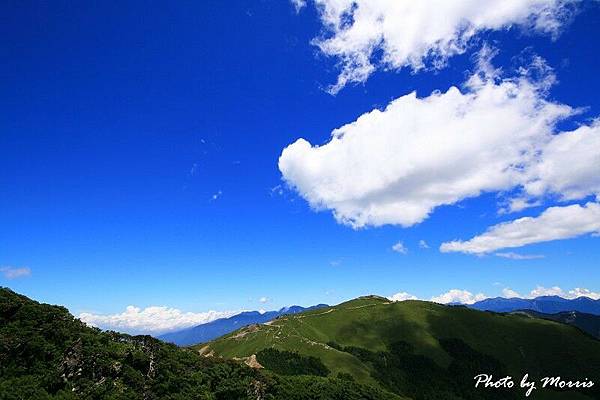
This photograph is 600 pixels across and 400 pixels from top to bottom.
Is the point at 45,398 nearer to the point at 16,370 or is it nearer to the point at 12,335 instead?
the point at 16,370

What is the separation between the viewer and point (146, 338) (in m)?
88.7

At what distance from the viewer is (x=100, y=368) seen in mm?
68438

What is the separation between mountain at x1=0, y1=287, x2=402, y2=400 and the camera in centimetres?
6150

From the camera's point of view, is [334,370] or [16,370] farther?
[334,370]

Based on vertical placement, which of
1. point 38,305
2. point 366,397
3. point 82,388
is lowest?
point 366,397

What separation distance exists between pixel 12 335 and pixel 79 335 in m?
10.4

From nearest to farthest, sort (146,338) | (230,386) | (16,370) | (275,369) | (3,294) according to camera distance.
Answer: (16,370), (3,294), (230,386), (146,338), (275,369)

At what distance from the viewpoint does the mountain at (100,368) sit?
61.5 meters

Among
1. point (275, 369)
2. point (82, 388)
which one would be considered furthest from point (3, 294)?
point (275, 369)

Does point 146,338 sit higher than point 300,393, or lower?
higher

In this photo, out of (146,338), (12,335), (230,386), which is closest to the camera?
(12,335)

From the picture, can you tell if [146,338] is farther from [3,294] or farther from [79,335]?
[3,294]

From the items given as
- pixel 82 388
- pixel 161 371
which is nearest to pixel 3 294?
pixel 82 388

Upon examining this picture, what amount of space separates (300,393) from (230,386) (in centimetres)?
1729
